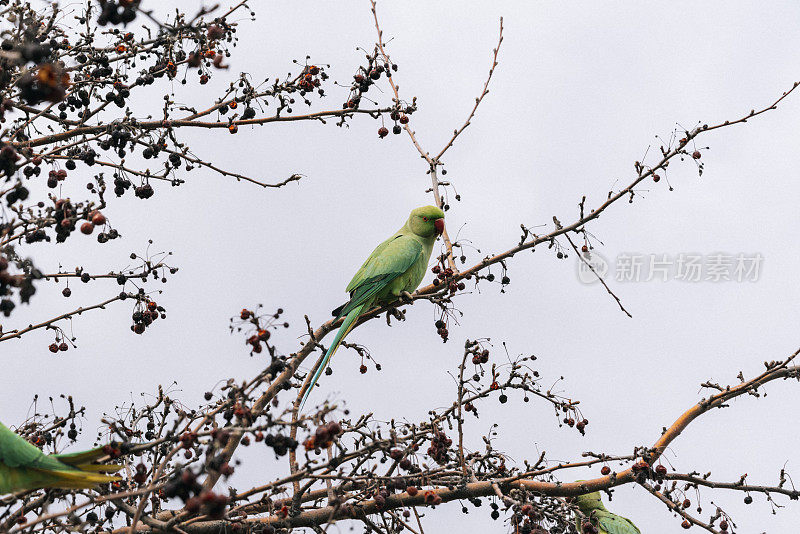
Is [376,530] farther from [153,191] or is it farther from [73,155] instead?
[73,155]

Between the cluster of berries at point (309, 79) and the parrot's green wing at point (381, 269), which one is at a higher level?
the cluster of berries at point (309, 79)

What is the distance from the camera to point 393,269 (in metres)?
6.50

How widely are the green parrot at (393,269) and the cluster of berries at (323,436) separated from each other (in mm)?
2199

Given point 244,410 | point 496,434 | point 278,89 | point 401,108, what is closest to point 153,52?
point 278,89

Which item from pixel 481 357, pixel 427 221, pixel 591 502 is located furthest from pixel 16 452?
pixel 591 502

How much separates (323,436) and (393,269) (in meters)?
3.28

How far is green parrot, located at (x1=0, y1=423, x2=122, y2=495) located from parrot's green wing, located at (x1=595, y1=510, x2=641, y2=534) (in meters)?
4.50

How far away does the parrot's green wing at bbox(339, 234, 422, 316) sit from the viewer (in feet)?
20.7

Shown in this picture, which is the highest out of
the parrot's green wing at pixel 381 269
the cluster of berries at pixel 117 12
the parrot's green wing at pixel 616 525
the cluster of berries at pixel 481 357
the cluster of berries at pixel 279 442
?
the parrot's green wing at pixel 381 269

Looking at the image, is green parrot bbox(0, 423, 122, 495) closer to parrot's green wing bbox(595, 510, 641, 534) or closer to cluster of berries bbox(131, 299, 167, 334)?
cluster of berries bbox(131, 299, 167, 334)

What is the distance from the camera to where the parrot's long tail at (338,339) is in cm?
571

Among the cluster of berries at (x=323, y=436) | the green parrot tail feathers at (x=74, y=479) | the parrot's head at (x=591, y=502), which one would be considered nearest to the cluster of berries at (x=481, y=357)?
the cluster of berries at (x=323, y=436)

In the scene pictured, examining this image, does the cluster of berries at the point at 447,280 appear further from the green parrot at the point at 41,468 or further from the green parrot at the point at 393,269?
the green parrot at the point at 41,468

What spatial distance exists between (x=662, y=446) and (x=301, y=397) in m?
2.73
